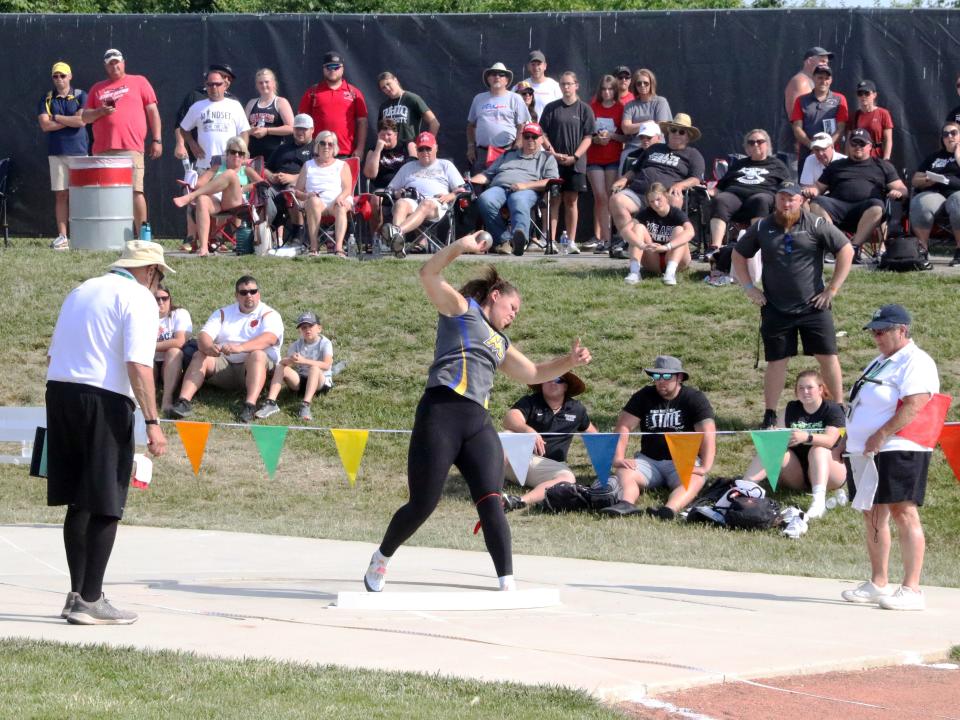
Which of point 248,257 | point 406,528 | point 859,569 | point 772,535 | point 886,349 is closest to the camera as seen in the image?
point 406,528

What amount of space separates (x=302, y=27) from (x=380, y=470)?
8432mm

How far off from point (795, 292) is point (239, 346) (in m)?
4.97

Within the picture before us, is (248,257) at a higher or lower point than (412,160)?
lower

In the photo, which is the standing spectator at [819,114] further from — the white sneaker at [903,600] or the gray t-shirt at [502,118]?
the white sneaker at [903,600]

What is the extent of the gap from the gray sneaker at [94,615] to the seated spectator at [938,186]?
433 inches

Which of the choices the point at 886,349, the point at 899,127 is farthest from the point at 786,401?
the point at 899,127

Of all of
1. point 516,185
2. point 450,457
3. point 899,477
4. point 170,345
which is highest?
point 516,185

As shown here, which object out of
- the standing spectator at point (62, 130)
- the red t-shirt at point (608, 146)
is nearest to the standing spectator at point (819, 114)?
the red t-shirt at point (608, 146)

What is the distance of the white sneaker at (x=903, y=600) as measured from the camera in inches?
308

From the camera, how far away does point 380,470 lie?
41.6 feet

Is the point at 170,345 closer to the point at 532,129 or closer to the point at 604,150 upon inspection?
the point at 532,129

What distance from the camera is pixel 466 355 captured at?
734cm

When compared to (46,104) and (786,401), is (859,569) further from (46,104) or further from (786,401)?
(46,104)

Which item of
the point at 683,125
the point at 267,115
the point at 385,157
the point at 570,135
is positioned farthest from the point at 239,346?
the point at 683,125
